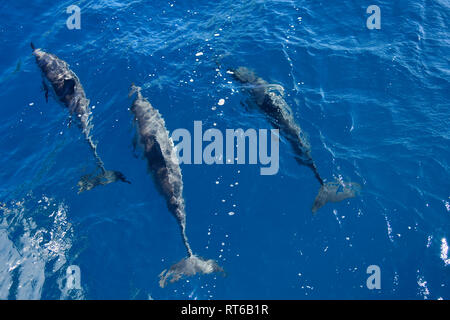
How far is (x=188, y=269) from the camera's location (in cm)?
998

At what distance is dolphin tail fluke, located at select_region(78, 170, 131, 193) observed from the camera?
12.4 metres

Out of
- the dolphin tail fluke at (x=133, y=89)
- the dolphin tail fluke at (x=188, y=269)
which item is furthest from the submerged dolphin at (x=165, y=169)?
the dolphin tail fluke at (x=133, y=89)

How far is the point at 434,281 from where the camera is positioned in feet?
31.1

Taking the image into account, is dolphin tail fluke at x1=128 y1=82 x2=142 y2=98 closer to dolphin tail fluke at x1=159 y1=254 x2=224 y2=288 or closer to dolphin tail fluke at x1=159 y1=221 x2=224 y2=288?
dolphin tail fluke at x1=159 y1=221 x2=224 y2=288

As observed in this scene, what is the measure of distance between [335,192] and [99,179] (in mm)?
8643

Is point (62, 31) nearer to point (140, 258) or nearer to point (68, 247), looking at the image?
point (68, 247)

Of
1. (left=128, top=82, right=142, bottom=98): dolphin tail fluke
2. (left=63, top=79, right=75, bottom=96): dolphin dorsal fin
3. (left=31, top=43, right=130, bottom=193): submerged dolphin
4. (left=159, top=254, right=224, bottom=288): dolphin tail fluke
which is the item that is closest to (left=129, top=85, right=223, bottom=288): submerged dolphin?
(left=159, top=254, right=224, bottom=288): dolphin tail fluke

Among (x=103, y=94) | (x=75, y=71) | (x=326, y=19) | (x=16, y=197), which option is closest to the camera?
(x=16, y=197)

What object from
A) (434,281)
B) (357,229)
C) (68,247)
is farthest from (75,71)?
(434,281)

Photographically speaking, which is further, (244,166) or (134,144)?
(134,144)

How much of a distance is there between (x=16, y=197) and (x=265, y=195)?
9353mm

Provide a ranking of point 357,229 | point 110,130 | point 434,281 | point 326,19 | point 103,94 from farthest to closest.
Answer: point 326,19 < point 103,94 < point 110,130 < point 357,229 < point 434,281

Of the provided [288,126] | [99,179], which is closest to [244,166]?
[288,126]

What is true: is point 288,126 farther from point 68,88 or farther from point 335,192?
point 68,88
